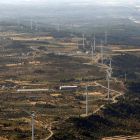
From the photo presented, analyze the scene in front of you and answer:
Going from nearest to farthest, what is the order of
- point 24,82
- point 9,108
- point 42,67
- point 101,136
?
1. point 101,136
2. point 9,108
3. point 24,82
4. point 42,67

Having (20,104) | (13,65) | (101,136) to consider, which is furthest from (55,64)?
(101,136)

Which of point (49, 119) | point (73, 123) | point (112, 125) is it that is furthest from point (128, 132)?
point (49, 119)

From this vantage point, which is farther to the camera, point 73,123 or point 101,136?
point 73,123

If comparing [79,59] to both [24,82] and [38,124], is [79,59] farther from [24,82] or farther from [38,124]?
[38,124]

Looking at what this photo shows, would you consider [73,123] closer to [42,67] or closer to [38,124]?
[38,124]

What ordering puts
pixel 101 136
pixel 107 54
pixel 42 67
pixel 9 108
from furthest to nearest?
pixel 107 54, pixel 42 67, pixel 9 108, pixel 101 136

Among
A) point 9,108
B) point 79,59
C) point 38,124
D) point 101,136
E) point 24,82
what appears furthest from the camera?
point 79,59

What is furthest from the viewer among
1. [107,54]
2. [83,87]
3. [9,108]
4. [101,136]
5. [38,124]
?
[107,54]

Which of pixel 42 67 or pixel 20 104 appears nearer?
pixel 20 104
